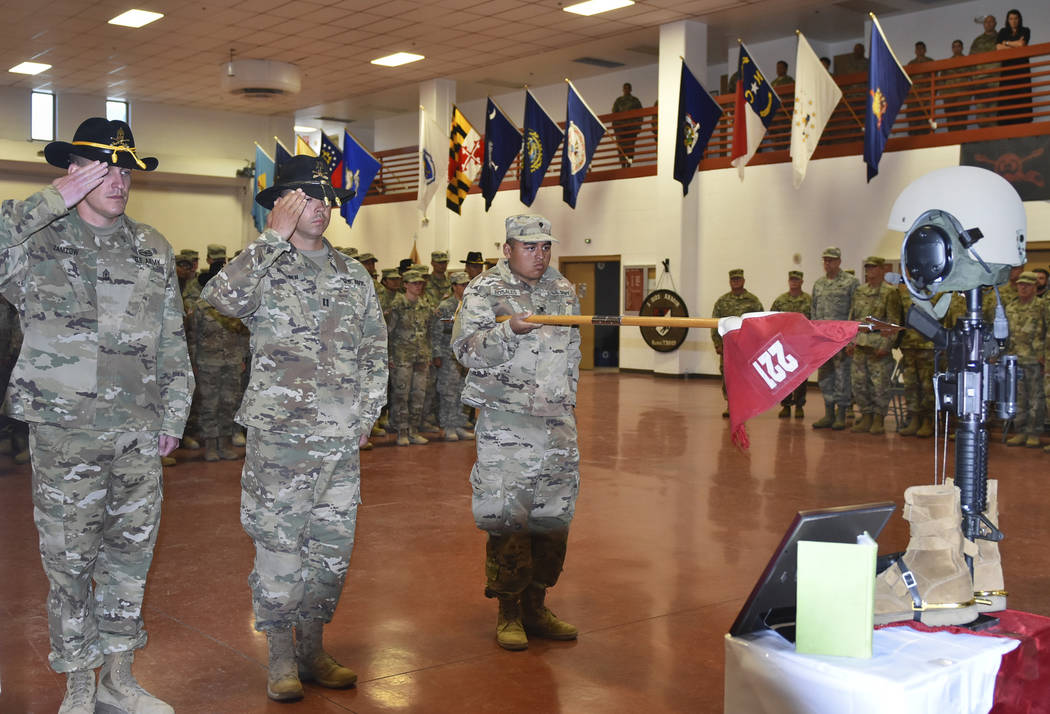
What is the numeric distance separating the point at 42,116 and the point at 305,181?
2082 cm

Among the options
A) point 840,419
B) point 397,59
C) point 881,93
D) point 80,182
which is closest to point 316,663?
point 80,182

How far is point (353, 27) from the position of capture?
15.5 metres

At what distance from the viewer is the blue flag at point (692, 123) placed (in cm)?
1403

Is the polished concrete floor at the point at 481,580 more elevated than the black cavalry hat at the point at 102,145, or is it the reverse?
the black cavalry hat at the point at 102,145

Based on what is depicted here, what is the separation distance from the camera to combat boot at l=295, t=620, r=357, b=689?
337 centimetres

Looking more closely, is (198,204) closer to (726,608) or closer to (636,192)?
(636,192)

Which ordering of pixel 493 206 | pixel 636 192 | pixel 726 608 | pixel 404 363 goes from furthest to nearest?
pixel 493 206 < pixel 636 192 < pixel 404 363 < pixel 726 608

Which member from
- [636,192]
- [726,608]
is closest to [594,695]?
[726,608]

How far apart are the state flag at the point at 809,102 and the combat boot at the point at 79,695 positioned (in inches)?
448

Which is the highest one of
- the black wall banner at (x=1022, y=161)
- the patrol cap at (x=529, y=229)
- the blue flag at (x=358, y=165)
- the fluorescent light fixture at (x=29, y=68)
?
the fluorescent light fixture at (x=29, y=68)

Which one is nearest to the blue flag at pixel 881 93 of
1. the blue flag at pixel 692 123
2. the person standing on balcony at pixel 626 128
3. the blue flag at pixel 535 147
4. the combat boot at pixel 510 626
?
the blue flag at pixel 692 123

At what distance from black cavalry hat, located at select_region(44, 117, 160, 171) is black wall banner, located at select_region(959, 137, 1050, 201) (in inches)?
422

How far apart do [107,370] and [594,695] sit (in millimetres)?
1886

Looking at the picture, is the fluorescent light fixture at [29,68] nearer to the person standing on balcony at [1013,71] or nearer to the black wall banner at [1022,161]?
the black wall banner at [1022,161]
